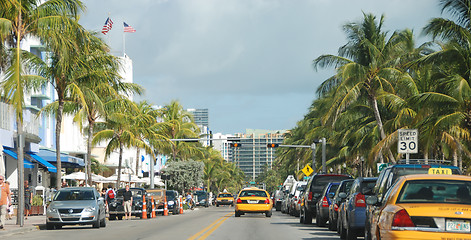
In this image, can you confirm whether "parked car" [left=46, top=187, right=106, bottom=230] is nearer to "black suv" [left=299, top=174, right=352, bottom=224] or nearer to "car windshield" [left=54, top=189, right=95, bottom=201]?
"car windshield" [left=54, top=189, right=95, bottom=201]

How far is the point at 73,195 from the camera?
2797 cm

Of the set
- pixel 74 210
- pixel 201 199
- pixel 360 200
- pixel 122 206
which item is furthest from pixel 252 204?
pixel 201 199

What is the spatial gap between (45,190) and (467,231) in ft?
124

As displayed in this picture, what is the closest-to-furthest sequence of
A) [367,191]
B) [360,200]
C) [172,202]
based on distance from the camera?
1. [367,191]
2. [360,200]
3. [172,202]

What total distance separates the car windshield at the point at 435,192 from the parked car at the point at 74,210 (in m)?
17.3

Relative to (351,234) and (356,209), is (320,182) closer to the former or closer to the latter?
(351,234)

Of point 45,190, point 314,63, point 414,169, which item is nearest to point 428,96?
point 314,63

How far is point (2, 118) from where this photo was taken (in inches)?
1553

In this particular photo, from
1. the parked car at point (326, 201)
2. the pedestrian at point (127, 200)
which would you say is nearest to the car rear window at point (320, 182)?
the parked car at point (326, 201)

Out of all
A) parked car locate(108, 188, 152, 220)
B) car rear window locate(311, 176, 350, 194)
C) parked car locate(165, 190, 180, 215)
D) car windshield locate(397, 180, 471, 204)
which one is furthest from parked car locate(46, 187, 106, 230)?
parked car locate(165, 190, 180, 215)

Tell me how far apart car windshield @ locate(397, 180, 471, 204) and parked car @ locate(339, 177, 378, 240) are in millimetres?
5517

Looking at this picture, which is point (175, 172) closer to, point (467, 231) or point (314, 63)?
point (314, 63)

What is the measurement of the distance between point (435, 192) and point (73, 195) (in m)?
18.9

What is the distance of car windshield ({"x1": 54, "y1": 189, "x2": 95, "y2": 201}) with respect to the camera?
27.8 m
